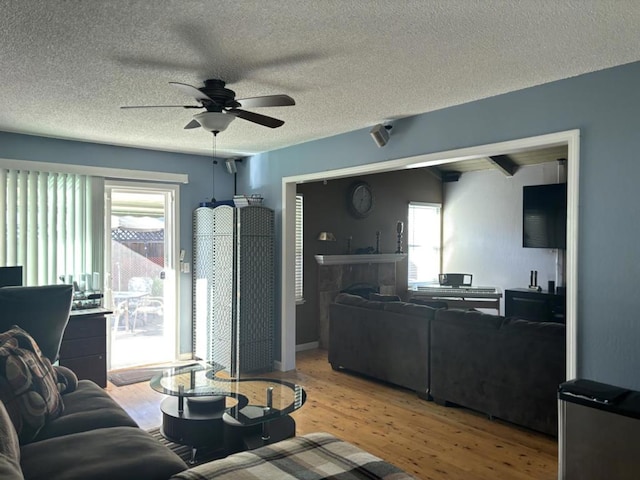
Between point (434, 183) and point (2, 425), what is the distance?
738 centimetres

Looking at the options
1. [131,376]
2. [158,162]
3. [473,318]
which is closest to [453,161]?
[473,318]

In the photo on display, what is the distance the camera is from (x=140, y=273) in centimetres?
582

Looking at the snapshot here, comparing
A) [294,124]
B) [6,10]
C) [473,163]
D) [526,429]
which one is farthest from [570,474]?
[473,163]

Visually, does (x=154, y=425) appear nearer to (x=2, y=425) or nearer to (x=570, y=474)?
(x=2, y=425)

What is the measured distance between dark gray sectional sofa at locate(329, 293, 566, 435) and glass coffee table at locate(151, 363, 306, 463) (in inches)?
56.6

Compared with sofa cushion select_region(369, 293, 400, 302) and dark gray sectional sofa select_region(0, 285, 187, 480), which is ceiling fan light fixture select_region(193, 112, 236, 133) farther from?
sofa cushion select_region(369, 293, 400, 302)

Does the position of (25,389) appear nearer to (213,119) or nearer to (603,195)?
(213,119)

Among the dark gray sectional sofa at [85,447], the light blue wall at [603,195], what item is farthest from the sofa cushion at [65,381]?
the light blue wall at [603,195]

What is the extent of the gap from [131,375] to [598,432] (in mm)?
4384

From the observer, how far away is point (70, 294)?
4.00 m

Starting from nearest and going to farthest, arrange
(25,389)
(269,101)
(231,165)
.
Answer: (25,389), (269,101), (231,165)

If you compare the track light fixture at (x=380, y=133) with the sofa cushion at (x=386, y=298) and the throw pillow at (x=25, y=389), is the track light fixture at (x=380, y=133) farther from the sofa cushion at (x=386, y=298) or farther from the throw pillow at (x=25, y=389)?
the throw pillow at (x=25, y=389)

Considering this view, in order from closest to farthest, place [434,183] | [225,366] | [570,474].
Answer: [570,474] → [225,366] → [434,183]

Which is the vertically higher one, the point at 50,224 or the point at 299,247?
the point at 50,224
